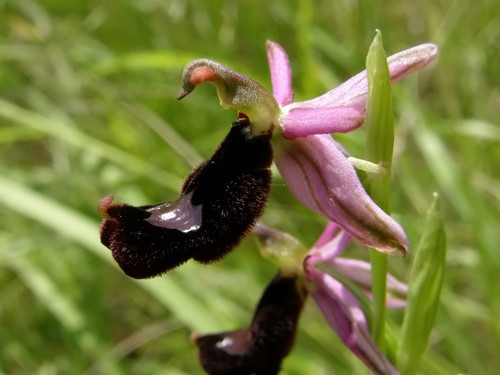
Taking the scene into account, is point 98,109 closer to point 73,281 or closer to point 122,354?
point 73,281

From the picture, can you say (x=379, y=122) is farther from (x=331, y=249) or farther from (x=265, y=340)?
(x=265, y=340)

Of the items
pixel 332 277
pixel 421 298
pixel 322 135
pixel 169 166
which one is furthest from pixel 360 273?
pixel 169 166

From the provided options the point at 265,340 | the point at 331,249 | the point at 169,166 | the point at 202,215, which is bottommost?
the point at 169,166

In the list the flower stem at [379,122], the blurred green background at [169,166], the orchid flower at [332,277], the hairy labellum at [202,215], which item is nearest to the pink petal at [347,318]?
the orchid flower at [332,277]

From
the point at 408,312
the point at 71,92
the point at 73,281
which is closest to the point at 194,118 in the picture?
the point at 71,92

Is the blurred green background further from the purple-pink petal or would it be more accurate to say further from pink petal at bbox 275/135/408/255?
pink petal at bbox 275/135/408/255

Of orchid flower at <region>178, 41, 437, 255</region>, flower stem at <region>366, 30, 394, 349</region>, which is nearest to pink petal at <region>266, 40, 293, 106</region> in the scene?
orchid flower at <region>178, 41, 437, 255</region>
